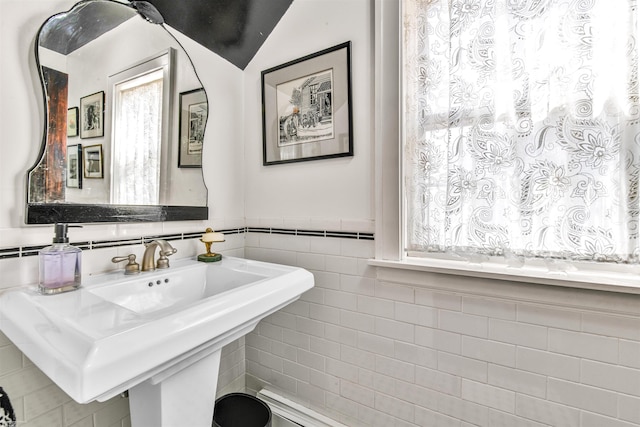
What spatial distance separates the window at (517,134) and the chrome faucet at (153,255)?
82cm

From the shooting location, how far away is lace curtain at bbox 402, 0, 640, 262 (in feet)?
2.65

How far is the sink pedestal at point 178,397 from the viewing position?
30.1 inches

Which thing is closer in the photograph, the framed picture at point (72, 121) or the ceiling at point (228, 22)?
the framed picture at point (72, 121)

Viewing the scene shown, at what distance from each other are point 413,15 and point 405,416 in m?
1.54

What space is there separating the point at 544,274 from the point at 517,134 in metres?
0.44

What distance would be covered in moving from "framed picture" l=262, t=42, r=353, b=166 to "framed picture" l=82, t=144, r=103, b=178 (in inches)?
26.8

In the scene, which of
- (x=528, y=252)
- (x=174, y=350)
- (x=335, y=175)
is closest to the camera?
(x=174, y=350)

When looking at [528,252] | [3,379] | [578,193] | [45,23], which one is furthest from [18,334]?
[578,193]

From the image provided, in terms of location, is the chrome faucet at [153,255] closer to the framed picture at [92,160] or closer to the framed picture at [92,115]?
the framed picture at [92,160]

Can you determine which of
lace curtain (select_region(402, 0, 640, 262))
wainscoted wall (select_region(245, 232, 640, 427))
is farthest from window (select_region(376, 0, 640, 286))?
wainscoted wall (select_region(245, 232, 640, 427))

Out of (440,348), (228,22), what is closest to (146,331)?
(440,348)

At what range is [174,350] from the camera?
576mm

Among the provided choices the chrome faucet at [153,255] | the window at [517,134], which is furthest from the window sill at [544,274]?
the chrome faucet at [153,255]

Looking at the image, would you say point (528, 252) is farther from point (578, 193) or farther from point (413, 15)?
point (413, 15)
